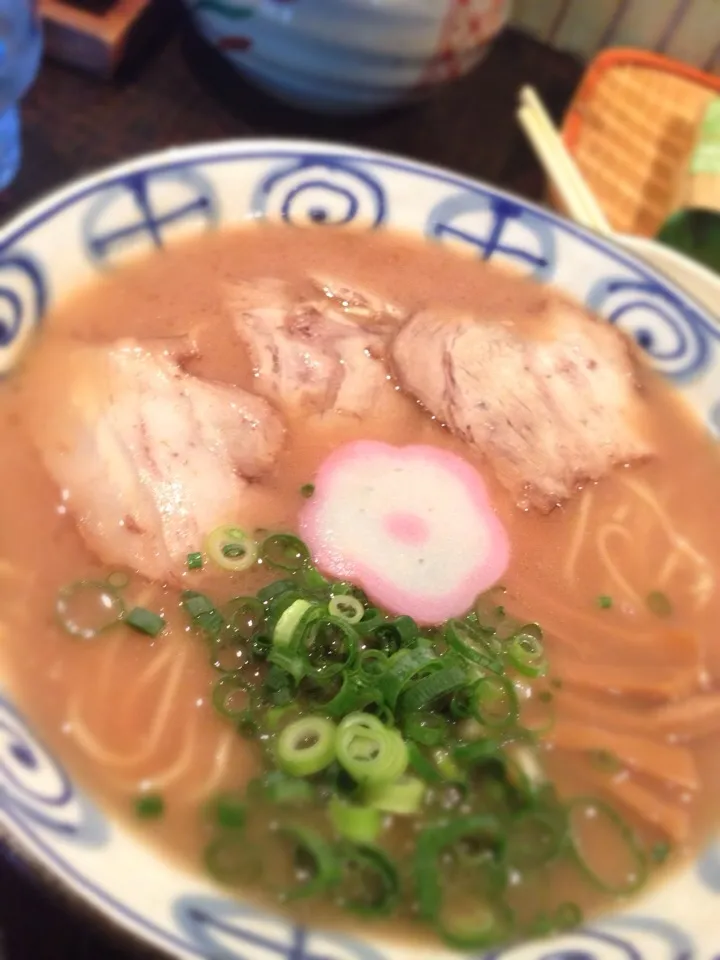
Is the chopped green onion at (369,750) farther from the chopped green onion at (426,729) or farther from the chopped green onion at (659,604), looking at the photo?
the chopped green onion at (659,604)

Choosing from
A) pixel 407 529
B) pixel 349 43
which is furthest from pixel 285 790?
pixel 349 43

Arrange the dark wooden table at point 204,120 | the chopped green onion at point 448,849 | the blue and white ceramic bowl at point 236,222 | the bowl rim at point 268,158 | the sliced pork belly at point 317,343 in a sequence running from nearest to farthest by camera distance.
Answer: the blue and white ceramic bowl at point 236,222 < the chopped green onion at point 448,849 < the bowl rim at point 268,158 < the sliced pork belly at point 317,343 < the dark wooden table at point 204,120

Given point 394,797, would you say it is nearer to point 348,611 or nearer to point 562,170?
point 348,611

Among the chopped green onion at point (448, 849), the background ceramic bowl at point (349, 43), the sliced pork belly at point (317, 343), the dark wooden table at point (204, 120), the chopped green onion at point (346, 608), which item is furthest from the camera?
the dark wooden table at point (204, 120)

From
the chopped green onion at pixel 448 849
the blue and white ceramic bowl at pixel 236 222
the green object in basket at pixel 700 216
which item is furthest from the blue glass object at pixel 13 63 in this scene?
the chopped green onion at pixel 448 849

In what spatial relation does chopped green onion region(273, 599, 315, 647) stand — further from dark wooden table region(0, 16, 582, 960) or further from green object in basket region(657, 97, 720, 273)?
green object in basket region(657, 97, 720, 273)

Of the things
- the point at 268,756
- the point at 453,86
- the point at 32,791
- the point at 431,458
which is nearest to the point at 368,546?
the point at 431,458

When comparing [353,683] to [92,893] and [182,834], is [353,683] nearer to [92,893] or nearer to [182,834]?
[182,834]

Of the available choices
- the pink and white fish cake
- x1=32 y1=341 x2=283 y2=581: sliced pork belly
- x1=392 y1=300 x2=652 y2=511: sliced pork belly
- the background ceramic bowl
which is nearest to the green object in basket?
x1=392 y1=300 x2=652 y2=511: sliced pork belly
